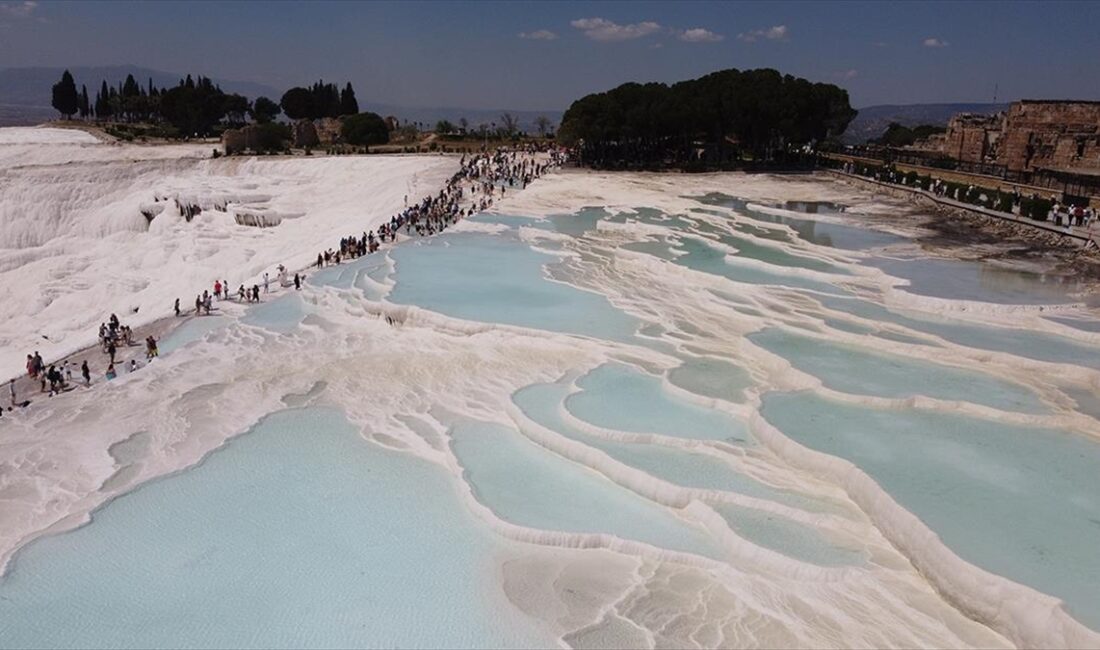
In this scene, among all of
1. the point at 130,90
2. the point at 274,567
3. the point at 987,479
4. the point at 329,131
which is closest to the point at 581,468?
the point at 274,567

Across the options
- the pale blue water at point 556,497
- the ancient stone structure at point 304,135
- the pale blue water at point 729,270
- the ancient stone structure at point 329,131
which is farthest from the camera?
the ancient stone structure at point 329,131

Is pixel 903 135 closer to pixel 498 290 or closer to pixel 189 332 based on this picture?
pixel 498 290

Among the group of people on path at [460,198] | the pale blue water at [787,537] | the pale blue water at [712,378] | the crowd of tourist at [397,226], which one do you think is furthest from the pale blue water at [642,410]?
the group of people on path at [460,198]

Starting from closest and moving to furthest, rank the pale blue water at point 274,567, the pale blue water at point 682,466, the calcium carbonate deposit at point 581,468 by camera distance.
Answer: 1. the pale blue water at point 274,567
2. the calcium carbonate deposit at point 581,468
3. the pale blue water at point 682,466

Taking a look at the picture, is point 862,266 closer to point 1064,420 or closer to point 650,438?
point 1064,420

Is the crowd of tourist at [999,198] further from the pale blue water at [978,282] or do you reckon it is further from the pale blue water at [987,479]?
the pale blue water at [987,479]

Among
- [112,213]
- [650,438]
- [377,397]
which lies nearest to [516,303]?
[377,397]
